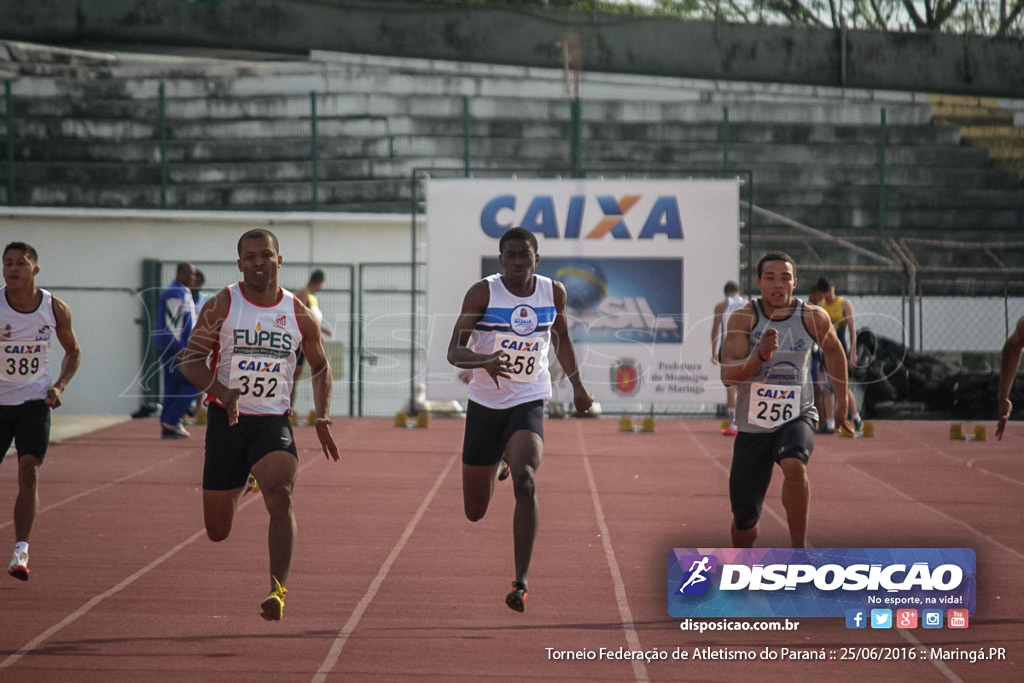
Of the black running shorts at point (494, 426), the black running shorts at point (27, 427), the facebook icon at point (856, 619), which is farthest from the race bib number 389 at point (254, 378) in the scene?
the facebook icon at point (856, 619)

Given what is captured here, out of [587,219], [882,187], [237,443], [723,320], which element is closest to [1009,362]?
[237,443]

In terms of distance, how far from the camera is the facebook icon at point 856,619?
21.5 ft

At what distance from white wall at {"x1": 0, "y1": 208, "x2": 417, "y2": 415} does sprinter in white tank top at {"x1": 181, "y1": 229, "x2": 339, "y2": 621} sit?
15591mm

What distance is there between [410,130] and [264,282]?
22.2m

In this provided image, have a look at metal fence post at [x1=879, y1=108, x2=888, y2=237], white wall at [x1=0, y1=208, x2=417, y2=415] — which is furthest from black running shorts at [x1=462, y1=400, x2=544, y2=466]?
metal fence post at [x1=879, y1=108, x2=888, y2=237]

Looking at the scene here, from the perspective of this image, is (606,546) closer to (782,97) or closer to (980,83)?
(980,83)

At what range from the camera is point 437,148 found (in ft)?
93.4

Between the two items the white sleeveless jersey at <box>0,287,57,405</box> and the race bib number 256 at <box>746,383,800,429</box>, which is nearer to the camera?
the race bib number 256 at <box>746,383,800,429</box>

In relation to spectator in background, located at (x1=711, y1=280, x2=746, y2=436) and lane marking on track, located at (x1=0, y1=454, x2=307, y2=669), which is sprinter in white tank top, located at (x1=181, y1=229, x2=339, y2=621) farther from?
spectator in background, located at (x1=711, y1=280, x2=746, y2=436)

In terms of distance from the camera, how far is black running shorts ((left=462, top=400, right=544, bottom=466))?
7.91 meters

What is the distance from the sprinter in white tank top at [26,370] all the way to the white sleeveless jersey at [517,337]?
8.43ft

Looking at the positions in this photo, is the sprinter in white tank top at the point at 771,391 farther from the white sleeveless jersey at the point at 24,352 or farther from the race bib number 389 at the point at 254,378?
the white sleeveless jersey at the point at 24,352

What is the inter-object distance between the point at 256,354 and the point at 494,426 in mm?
1479

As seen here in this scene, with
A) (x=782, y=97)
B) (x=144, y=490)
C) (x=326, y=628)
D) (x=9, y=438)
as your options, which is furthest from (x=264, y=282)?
(x=782, y=97)
